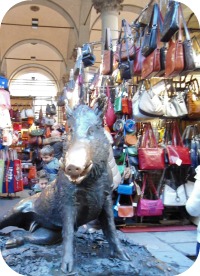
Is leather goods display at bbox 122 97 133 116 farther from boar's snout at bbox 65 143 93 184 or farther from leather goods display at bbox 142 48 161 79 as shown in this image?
→ boar's snout at bbox 65 143 93 184

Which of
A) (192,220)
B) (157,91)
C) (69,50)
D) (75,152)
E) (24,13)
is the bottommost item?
(192,220)

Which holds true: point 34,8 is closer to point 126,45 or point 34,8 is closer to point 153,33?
point 126,45

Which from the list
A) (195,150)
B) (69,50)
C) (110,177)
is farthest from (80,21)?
(110,177)

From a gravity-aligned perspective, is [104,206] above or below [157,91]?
below

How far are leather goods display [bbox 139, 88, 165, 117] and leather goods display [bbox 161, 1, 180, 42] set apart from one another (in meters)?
0.98

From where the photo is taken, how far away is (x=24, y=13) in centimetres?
1335

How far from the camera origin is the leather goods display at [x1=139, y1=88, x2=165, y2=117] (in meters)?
4.11

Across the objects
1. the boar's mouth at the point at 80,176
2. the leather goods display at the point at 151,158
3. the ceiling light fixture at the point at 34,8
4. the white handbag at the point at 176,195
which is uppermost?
the ceiling light fixture at the point at 34,8

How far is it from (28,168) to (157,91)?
6.58 metres

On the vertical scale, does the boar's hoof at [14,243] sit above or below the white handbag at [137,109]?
below

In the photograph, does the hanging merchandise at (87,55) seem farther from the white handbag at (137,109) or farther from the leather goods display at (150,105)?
the leather goods display at (150,105)

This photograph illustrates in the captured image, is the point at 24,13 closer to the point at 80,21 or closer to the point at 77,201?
the point at 80,21

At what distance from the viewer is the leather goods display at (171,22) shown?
3.06 m

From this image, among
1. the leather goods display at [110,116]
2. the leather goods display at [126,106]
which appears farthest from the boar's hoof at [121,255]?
the leather goods display at [110,116]
